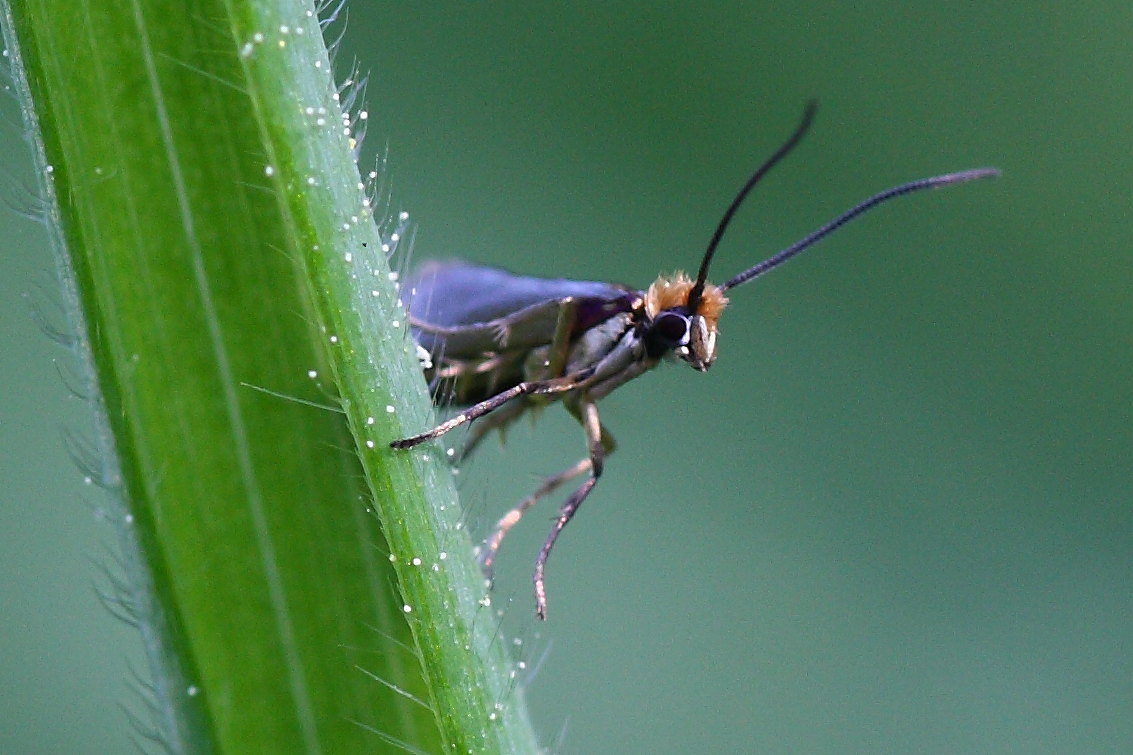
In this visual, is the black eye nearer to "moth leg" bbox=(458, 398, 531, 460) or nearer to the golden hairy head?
the golden hairy head

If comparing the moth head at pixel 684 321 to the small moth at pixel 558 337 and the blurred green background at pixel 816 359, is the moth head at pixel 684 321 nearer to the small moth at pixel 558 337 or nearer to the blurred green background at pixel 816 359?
the small moth at pixel 558 337

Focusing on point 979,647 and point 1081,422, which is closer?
point 979,647

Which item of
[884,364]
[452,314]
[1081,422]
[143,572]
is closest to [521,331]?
[452,314]

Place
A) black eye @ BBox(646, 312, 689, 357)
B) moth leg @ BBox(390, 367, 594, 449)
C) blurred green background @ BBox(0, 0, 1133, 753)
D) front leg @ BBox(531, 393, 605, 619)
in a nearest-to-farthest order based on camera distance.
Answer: moth leg @ BBox(390, 367, 594, 449) → front leg @ BBox(531, 393, 605, 619) → black eye @ BBox(646, 312, 689, 357) → blurred green background @ BBox(0, 0, 1133, 753)

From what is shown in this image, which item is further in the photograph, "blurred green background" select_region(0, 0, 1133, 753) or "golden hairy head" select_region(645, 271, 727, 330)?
"blurred green background" select_region(0, 0, 1133, 753)

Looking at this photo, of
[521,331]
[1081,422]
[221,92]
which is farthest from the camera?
[1081,422]

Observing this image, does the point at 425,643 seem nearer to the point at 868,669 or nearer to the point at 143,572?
the point at 143,572

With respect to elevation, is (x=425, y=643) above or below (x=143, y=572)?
below

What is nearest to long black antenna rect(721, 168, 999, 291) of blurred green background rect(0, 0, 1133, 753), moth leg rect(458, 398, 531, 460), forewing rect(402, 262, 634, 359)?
forewing rect(402, 262, 634, 359)
